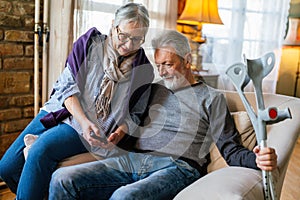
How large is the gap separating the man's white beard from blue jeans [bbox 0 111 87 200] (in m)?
0.46

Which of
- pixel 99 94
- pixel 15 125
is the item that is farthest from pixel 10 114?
pixel 99 94

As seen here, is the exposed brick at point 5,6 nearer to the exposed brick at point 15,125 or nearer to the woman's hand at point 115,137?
the exposed brick at point 15,125

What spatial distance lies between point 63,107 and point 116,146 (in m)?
0.30

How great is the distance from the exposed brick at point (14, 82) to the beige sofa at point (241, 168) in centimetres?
82

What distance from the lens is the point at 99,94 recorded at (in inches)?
59.1

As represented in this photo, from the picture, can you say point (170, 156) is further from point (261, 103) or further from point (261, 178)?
point (261, 103)

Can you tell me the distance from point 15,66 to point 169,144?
1.14 m

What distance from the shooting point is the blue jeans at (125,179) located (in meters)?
1.25

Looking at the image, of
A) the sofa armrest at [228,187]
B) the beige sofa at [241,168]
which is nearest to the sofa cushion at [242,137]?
the beige sofa at [241,168]

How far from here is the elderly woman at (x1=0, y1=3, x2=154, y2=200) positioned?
1.46 meters

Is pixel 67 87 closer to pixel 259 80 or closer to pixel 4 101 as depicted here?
pixel 4 101

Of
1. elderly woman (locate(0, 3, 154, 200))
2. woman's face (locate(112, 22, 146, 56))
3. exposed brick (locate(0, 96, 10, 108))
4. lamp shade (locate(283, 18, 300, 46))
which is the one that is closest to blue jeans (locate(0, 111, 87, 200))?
elderly woman (locate(0, 3, 154, 200))

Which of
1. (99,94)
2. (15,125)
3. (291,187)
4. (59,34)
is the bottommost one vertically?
(291,187)

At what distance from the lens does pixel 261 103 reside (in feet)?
3.31
